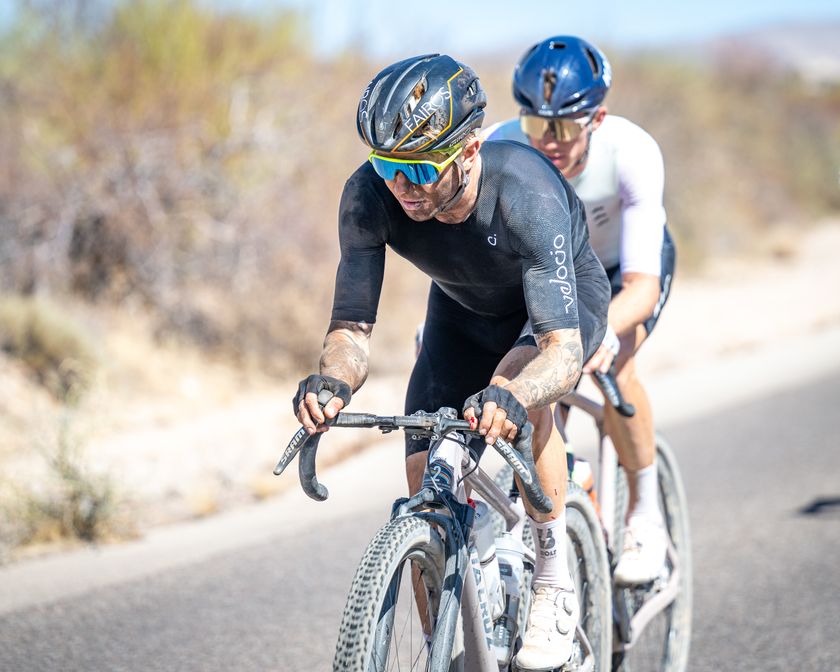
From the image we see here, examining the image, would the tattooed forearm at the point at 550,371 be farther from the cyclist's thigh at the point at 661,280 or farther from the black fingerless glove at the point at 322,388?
the cyclist's thigh at the point at 661,280

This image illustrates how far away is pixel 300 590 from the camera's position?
515cm

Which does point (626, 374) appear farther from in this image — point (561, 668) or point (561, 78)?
point (561, 668)

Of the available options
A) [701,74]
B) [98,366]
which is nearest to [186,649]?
[98,366]

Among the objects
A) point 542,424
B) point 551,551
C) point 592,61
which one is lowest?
point 551,551

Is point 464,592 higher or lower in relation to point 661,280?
lower

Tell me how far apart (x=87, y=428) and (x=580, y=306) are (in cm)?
370

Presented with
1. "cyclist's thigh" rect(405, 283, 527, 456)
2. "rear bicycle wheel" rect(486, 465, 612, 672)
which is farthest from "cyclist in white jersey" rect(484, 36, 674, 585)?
"cyclist's thigh" rect(405, 283, 527, 456)

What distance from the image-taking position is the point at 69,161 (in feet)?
36.5

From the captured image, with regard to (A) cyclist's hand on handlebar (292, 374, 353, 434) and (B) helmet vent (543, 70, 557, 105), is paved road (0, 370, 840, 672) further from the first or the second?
(B) helmet vent (543, 70, 557, 105)

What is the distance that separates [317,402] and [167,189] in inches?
362

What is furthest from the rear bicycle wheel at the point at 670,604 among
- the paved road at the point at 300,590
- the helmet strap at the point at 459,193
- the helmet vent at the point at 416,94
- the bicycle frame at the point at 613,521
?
the helmet vent at the point at 416,94

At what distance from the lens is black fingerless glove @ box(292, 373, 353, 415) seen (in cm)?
274

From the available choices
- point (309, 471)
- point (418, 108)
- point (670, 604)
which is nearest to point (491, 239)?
point (418, 108)

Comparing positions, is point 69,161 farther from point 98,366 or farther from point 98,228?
point 98,366
